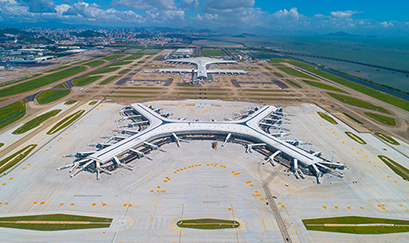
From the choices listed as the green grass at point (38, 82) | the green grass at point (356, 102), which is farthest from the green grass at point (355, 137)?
the green grass at point (38, 82)

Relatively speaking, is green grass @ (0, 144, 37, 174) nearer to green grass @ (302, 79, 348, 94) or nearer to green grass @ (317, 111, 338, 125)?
green grass @ (317, 111, 338, 125)

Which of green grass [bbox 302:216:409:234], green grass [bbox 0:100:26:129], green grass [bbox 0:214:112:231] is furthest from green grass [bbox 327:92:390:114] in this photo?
green grass [bbox 0:100:26:129]

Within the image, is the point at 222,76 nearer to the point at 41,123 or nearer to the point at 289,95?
the point at 289,95

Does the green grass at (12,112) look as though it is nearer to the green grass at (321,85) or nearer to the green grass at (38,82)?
the green grass at (38,82)

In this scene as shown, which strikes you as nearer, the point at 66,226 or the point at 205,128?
the point at 66,226

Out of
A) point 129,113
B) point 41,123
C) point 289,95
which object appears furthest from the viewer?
point 289,95

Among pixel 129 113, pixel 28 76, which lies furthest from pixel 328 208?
pixel 28 76

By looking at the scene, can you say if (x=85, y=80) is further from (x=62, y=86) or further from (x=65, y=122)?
(x=65, y=122)
